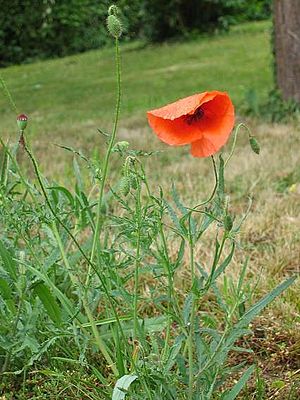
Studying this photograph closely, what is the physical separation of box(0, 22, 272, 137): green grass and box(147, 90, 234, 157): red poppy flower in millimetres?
→ 4400

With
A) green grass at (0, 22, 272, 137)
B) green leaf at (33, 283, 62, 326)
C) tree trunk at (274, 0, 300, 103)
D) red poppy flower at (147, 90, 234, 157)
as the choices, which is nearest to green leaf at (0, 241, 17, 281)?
green leaf at (33, 283, 62, 326)

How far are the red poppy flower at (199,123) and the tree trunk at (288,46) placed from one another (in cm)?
395

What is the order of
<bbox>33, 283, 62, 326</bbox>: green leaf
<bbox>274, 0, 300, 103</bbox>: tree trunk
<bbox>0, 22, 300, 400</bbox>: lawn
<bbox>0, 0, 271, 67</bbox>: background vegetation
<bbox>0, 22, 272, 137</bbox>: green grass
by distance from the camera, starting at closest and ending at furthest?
<bbox>33, 283, 62, 326</bbox>: green leaf < <bbox>0, 22, 300, 400</bbox>: lawn < <bbox>274, 0, 300, 103</bbox>: tree trunk < <bbox>0, 22, 272, 137</bbox>: green grass < <bbox>0, 0, 271, 67</bbox>: background vegetation

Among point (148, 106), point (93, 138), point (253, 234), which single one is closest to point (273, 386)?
point (253, 234)

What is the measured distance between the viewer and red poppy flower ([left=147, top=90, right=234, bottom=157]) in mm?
1252

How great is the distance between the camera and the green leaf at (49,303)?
1585mm

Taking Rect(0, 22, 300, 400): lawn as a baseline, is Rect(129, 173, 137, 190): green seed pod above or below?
above

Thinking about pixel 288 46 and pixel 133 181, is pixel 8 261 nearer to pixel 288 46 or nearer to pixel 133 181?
pixel 133 181

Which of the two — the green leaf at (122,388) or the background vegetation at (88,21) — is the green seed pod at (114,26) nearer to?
the green leaf at (122,388)

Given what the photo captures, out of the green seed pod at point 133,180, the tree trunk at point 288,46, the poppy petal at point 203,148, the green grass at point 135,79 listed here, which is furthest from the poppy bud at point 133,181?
the green grass at point 135,79

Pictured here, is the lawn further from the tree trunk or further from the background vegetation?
the background vegetation

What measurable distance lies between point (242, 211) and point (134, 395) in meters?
1.90

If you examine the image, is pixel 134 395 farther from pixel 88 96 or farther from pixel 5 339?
pixel 88 96

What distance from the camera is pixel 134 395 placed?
52.1 inches
